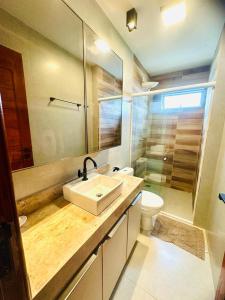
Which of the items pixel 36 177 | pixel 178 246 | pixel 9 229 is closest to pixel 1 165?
pixel 9 229

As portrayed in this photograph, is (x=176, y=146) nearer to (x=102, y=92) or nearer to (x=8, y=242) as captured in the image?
(x=102, y=92)

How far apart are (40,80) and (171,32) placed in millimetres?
1780

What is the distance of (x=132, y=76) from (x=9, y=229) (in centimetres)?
242

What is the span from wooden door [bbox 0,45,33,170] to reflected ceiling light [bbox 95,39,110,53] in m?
0.90

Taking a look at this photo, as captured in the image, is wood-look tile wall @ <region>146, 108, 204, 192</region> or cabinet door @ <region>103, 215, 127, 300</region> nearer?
cabinet door @ <region>103, 215, 127, 300</region>

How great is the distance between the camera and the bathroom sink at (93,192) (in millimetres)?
942

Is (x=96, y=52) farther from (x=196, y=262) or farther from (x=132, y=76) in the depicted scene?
(x=196, y=262)

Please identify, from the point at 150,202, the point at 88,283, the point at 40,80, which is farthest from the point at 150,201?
the point at 40,80

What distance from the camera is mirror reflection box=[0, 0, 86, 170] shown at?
0.79 m

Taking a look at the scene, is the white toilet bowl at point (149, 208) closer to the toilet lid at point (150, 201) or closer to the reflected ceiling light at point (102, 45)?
the toilet lid at point (150, 201)

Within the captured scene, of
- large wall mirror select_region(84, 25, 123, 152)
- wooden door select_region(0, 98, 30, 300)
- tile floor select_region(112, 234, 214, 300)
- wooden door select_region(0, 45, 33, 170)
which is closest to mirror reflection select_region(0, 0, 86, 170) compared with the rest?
wooden door select_region(0, 45, 33, 170)

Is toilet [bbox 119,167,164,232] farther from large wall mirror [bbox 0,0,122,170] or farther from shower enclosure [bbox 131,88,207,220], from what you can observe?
large wall mirror [bbox 0,0,122,170]

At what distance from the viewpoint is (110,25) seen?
5.21 ft

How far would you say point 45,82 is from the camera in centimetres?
98
